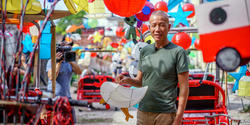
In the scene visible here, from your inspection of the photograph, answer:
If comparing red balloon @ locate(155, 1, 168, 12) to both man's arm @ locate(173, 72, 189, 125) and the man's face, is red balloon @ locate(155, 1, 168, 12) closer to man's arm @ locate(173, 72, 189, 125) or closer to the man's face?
the man's face

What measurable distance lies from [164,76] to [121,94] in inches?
15.8

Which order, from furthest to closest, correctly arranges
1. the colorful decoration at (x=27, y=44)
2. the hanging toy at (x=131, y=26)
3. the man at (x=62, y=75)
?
the colorful decoration at (x=27, y=44)
the hanging toy at (x=131, y=26)
the man at (x=62, y=75)

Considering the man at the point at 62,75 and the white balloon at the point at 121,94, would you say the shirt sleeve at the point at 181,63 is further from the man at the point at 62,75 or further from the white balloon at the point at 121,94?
the man at the point at 62,75

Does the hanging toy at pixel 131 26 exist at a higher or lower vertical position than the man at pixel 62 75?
higher

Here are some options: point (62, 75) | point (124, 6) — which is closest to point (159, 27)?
point (124, 6)

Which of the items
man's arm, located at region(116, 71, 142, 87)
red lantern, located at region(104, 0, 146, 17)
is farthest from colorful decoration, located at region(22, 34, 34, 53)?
man's arm, located at region(116, 71, 142, 87)

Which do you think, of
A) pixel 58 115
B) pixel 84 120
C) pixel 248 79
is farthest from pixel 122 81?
pixel 84 120

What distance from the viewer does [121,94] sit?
103 inches

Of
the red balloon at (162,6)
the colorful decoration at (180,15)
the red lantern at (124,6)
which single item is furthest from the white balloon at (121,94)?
the colorful decoration at (180,15)

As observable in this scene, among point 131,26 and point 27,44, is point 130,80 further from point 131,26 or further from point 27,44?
point 27,44

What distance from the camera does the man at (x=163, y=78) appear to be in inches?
97.3

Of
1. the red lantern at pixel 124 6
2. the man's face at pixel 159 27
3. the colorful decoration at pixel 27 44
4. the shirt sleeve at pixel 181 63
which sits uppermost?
the red lantern at pixel 124 6

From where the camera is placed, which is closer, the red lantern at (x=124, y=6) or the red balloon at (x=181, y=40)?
the red lantern at (x=124, y=6)

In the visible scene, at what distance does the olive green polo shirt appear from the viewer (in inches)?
98.3
